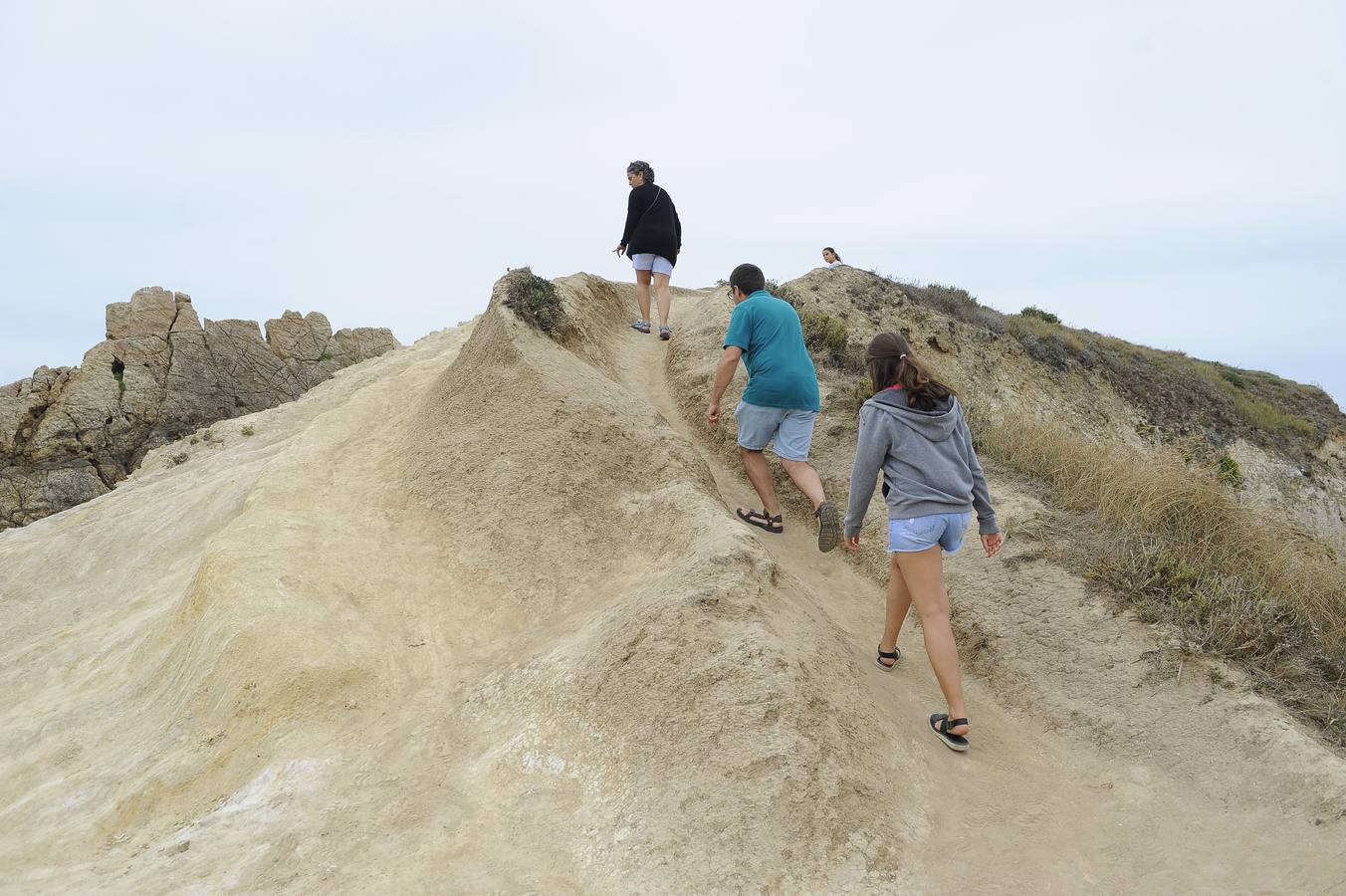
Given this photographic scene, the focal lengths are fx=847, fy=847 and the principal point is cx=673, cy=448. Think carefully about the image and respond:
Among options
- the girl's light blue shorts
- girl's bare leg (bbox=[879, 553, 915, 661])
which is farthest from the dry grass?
the girl's light blue shorts

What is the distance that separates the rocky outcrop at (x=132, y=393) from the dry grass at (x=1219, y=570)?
1574 cm

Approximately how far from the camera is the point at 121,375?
16.5m

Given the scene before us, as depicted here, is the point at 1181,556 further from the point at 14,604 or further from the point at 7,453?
the point at 7,453

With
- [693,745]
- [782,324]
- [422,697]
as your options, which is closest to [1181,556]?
[782,324]

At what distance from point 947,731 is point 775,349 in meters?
2.82

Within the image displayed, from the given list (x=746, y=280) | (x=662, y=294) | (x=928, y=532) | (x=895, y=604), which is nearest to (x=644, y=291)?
(x=662, y=294)

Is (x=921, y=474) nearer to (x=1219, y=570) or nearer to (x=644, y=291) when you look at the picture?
(x=1219, y=570)

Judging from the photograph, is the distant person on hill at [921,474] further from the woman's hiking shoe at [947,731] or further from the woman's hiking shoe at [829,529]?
the woman's hiking shoe at [829,529]

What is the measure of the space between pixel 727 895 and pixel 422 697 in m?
2.23

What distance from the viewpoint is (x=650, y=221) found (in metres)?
9.59

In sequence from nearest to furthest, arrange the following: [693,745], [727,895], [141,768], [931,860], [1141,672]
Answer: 1. [727,895]
2. [931,860]
3. [693,745]
4. [141,768]
5. [1141,672]

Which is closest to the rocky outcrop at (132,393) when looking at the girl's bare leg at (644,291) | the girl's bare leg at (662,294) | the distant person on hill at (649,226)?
the girl's bare leg at (644,291)

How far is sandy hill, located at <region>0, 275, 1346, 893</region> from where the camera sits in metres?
3.65

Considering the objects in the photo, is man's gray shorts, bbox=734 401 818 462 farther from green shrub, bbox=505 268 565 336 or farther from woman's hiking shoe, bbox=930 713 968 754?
green shrub, bbox=505 268 565 336
